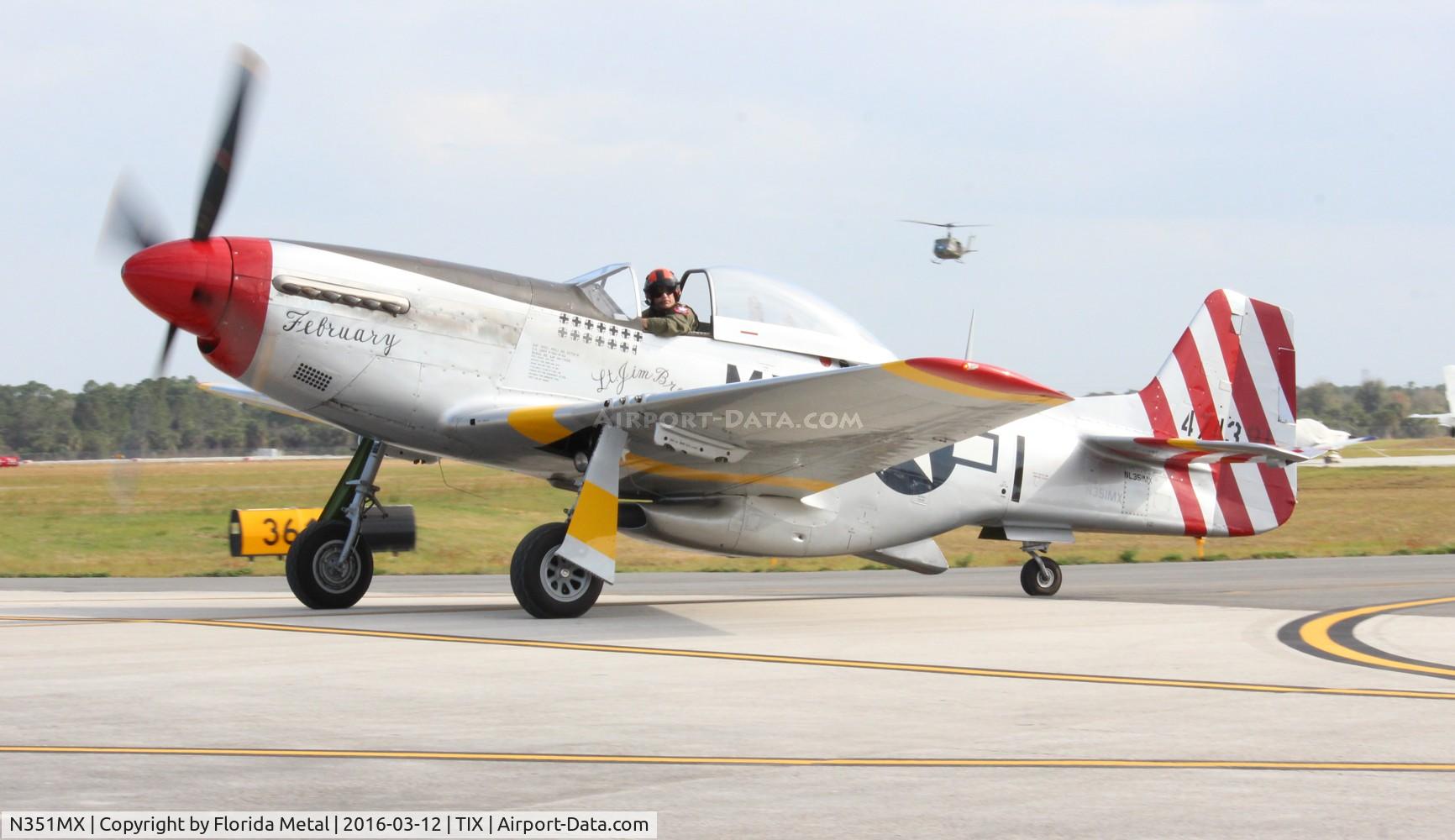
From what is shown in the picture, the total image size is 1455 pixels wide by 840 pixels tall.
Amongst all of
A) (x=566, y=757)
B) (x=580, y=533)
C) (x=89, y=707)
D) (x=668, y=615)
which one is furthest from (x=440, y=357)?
(x=566, y=757)

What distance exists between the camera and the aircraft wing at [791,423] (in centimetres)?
911

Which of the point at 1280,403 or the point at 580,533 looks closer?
the point at 580,533

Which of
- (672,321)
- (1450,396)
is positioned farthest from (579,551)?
(1450,396)

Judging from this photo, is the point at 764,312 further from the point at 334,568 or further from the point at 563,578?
the point at 334,568

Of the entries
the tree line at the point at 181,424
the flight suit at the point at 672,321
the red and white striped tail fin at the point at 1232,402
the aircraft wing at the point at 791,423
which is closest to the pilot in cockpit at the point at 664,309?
the flight suit at the point at 672,321

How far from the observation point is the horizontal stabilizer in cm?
1308

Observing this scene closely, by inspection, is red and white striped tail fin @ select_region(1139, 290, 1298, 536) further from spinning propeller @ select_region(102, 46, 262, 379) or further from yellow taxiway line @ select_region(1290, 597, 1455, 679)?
spinning propeller @ select_region(102, 46, 262, 379)

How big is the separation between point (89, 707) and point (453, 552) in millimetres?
19482

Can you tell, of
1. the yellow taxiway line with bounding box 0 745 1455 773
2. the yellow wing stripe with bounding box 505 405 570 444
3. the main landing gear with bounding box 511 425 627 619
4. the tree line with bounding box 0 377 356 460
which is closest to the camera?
the yellow taxiway line with bounding box 0 745 1455 773

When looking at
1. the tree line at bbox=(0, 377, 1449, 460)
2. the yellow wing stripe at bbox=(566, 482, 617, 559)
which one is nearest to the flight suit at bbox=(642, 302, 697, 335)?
the yellow wing stripe at bbox=(566, 482, 617, 559)

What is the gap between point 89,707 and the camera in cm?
625

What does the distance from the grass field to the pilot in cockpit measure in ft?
14.7

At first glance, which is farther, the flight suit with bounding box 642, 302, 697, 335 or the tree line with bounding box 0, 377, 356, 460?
the tree line with bounding box 0, 377, 356, 460

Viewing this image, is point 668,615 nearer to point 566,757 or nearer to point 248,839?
point 566,757
